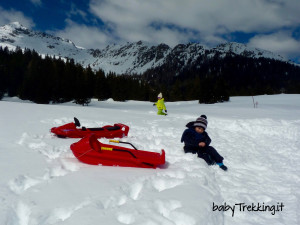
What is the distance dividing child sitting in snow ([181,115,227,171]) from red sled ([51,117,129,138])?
106 inches

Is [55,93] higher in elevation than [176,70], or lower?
lower

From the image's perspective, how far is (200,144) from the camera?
6.05m

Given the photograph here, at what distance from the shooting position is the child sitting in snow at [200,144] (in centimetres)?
599

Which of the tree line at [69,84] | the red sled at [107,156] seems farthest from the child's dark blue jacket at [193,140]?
the tree line at [69,84]

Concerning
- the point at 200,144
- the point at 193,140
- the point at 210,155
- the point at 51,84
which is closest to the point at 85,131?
the point at 193,140

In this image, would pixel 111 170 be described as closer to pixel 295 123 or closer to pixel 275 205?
pixel 275 205

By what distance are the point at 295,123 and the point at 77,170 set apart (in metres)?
11.7

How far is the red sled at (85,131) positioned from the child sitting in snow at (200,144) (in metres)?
2.69

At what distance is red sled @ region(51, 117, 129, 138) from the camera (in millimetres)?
7312

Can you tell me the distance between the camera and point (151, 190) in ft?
13.1

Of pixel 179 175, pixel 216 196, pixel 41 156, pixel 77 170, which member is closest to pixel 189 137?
pixel 179 175

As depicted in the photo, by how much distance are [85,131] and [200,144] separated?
159 inches

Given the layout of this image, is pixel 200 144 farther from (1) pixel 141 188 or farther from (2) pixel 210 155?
(1) pixel 141 188

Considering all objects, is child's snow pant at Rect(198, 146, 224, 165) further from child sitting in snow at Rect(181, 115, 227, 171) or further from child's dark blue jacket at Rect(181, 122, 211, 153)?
child's dark blue jacket at Rect(181, 122, 211, 153)
